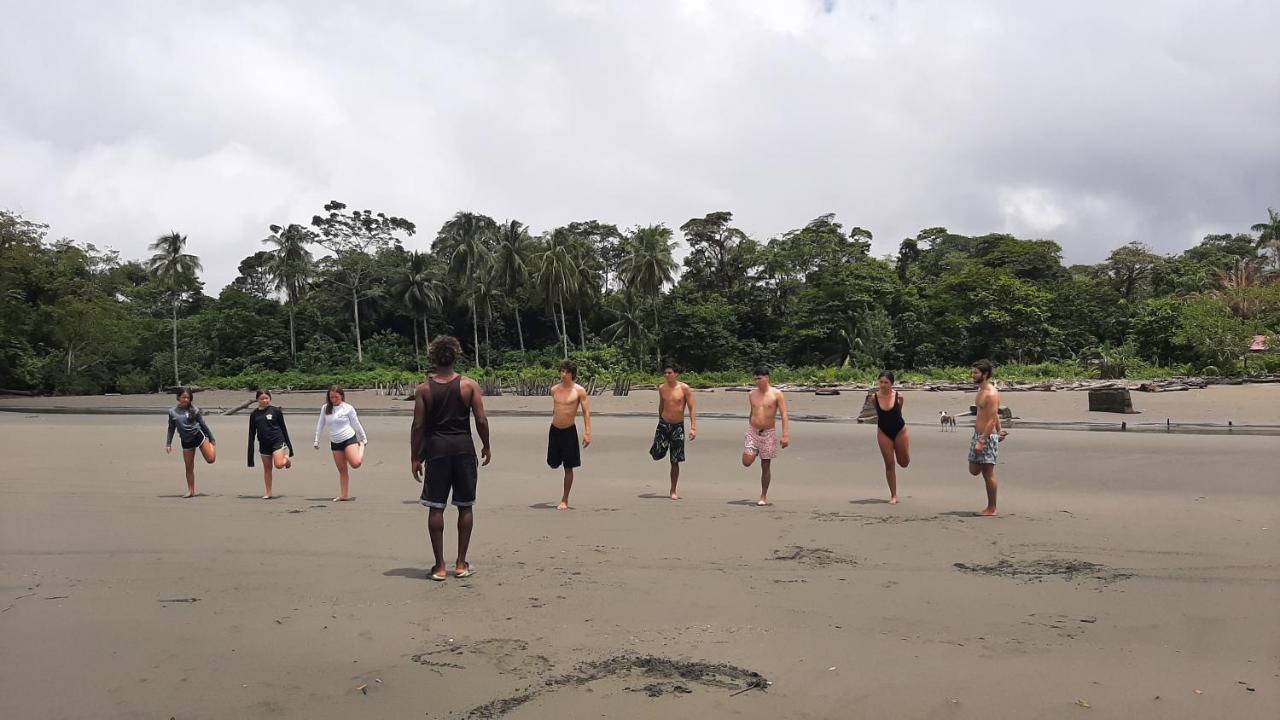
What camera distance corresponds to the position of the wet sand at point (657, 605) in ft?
11.3

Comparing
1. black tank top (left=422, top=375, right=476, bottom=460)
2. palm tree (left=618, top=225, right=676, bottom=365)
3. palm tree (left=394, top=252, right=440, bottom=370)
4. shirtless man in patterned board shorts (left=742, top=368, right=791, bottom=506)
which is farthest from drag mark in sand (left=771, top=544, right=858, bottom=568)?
palm tree (left=394, top=252, right=440, bottom=370)

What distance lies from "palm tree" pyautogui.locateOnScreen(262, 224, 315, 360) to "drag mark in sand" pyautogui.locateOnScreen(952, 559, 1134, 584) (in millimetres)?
52080

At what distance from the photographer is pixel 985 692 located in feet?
11.3

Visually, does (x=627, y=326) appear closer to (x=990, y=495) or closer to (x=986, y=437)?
(x=986, y=437)

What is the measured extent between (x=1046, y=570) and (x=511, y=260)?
45889 millimetres

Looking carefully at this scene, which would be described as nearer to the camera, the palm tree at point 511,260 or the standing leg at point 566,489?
the standing leg at point 566,489

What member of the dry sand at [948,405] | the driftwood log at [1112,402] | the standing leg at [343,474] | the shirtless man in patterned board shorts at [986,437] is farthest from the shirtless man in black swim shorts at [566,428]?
the driftwood log at [1112,402]

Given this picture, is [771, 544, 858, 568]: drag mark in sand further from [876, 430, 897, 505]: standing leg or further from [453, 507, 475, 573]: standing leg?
[876, 430, 897, 505]: standing leg

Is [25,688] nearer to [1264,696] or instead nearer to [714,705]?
[714,705]

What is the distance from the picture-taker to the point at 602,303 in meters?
54.8

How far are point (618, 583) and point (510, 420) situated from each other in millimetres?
17776

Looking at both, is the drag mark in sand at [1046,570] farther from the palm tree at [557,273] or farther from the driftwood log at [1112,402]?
the palm tree at [557,273]

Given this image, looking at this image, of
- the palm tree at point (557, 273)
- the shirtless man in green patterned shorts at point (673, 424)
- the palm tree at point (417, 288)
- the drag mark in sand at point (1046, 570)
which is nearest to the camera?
the drag mark in sand at point (1046, 570)

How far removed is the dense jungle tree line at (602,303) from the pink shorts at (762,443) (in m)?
30.0
